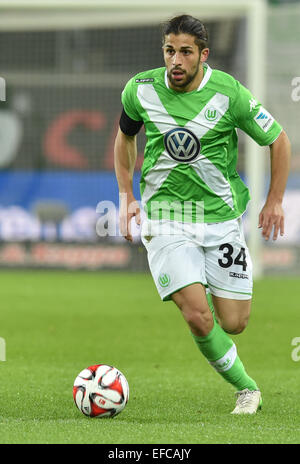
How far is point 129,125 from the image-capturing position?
19.6ft

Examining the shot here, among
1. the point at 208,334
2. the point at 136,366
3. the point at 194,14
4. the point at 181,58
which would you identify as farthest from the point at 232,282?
the point at 194,14

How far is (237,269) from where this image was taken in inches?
232

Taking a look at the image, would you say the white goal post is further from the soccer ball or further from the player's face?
the soccer ball

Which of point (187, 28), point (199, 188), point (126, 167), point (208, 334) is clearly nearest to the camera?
point (187, 28)

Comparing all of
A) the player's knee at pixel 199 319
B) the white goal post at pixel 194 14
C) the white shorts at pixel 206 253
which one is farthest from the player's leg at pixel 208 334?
the white goal post at pixel 194 14

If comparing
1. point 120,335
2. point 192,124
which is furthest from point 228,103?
point 120,335

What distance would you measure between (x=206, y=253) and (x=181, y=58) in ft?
4.06

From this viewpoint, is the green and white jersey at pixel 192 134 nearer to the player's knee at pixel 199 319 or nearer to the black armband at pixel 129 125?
the black armband at pixel 129 125

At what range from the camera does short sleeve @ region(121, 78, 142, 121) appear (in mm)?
5902

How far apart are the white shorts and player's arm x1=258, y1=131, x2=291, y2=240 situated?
0.24 m

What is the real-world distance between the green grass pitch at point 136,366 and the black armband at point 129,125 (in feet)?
5.89

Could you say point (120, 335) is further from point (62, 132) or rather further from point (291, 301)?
point (62, 132)

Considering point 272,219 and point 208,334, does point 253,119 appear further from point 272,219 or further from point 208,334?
point 208,334

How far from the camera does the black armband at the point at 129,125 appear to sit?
598 centimetres
